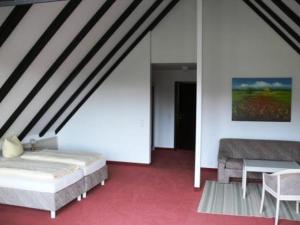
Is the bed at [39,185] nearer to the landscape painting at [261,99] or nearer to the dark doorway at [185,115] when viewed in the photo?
the landscape painting at [261,99]

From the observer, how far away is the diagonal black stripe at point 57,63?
15.3 feet

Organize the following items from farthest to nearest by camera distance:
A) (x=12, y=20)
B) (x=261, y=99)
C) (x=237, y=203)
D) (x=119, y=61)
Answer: (x=119, y=61) < (x=261, y=99) < (x=237, y=203) < (x=12, y=20)

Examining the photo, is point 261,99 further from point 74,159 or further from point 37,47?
point 37,47

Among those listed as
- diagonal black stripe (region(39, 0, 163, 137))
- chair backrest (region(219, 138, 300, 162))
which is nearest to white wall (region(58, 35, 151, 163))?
diagonal black stripe (region(39, 0, 163, 137))

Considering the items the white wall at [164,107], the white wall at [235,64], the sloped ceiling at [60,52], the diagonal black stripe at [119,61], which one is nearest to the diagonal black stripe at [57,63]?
the sloped ceiling at [60,52]

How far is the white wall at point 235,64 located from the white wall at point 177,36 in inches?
12.4

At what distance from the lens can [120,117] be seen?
7.32 meters

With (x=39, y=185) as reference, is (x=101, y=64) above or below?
above

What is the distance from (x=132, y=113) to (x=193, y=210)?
3.19 m

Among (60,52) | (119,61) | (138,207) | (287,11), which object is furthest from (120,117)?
(287,11)

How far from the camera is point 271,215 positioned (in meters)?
4.42

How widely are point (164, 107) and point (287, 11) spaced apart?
208 inches

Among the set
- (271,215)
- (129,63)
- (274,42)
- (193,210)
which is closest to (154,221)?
(193,210)

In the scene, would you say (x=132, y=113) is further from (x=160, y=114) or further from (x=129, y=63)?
(x=160, y=114)
